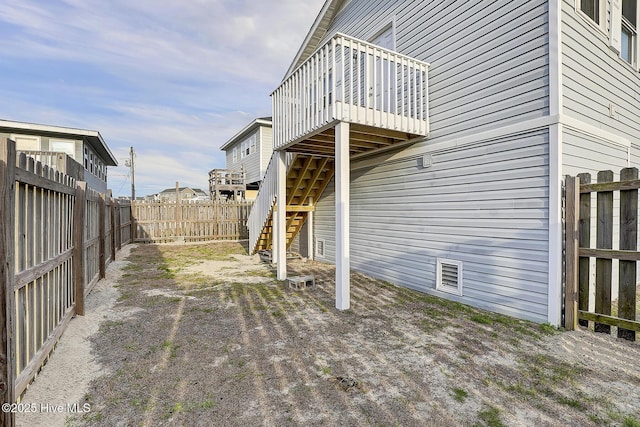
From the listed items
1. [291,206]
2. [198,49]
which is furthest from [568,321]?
[198,49]

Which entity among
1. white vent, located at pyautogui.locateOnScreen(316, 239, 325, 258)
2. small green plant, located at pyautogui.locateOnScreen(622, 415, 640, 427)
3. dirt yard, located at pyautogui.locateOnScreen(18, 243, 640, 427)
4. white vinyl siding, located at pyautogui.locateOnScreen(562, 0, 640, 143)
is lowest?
dirt yard, located at pyautogui.locateOnScreen(18, 243, 640, 427)

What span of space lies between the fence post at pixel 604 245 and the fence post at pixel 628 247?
11 centimetres

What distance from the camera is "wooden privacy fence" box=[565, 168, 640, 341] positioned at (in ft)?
11.4

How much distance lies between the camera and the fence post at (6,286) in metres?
1.81

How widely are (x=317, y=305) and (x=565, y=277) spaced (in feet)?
11.1

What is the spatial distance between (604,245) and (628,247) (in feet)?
0.71

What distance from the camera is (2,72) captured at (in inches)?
544

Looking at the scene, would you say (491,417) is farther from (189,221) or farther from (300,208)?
(189,221)

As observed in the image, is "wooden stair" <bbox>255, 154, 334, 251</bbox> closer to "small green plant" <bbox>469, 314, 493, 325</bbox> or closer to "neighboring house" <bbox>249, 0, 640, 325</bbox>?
"neighboring house" <bbox>249, 0, 640, 325</bbox>

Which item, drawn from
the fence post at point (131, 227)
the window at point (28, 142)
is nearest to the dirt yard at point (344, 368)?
the fence post at point (131, 227)

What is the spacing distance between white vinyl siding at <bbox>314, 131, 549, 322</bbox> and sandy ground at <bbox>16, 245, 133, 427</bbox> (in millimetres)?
4913

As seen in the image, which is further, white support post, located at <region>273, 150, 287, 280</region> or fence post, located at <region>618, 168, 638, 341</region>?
white support post, located at <region>273, 150, 287, 280</region>

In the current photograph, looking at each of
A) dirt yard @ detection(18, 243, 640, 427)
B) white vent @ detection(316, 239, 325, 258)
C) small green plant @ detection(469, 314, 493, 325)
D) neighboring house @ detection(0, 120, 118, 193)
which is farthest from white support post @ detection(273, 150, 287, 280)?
neighboring house @ detection(0, 120, 118, 193)

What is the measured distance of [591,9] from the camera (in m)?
4.64
